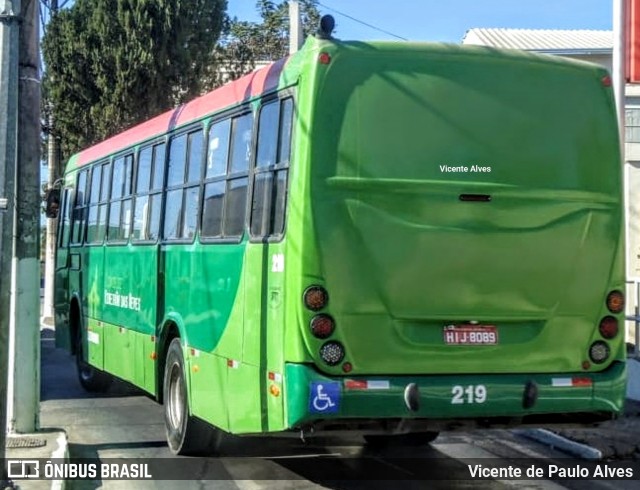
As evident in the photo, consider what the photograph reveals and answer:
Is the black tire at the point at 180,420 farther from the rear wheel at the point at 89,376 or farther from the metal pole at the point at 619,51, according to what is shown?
the metal pole at the point at 619,51

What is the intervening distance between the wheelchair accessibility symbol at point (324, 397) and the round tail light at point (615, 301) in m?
2.17

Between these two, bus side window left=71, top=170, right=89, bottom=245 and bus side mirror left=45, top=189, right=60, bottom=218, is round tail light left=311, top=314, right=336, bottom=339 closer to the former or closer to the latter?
bus side window left=71, top=170, right=89, bottom=245

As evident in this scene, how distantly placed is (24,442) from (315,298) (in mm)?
3780

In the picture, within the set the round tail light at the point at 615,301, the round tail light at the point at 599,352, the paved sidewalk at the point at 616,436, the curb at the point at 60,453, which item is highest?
the round tail light at the point at 615,301

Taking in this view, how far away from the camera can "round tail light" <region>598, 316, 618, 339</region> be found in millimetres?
7164

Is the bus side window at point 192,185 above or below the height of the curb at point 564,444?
above

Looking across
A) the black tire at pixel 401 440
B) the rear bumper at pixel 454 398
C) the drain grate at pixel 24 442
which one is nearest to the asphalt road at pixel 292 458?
the black tire at pixel 401 440

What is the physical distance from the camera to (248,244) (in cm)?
734

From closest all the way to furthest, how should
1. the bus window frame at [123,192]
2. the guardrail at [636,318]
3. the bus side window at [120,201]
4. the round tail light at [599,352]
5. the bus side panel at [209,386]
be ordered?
the round tail light at [599,352] < the bus side panel at [209,386] < the bus window frame at [123,192] < the bus side window at [120,201] < the guardrail at [636,318]

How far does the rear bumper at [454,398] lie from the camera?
6453mm

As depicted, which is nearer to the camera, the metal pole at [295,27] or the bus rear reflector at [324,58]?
the bus rear reflector at [324,58]

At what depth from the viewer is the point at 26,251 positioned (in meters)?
9.39

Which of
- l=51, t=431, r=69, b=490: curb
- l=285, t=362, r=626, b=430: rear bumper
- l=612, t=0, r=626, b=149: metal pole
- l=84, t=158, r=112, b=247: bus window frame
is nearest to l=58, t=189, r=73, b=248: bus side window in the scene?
l=84, t=158, r=112, b=247: bus window frame

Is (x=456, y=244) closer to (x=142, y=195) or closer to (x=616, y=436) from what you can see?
(x=616, y=436)
